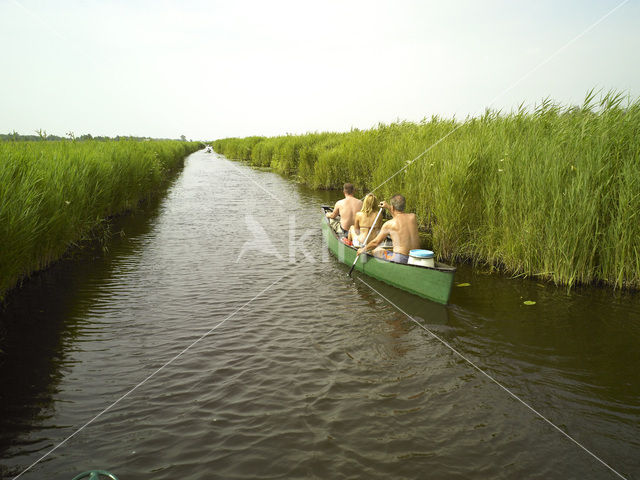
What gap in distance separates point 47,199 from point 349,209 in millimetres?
6148

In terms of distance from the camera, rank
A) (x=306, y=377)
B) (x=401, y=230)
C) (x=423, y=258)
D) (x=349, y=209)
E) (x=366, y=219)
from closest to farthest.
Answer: (x=306, y=377), (x=423, y=258), (x=401, y=230), (x=366, y=219), (x=349, y=209)

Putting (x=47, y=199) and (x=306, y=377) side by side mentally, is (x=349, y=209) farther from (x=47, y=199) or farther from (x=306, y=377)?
(x=47, y=199)

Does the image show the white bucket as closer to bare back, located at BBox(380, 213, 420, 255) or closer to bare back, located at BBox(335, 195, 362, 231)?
bare back, located at BBox(380, 213, 420, 255)

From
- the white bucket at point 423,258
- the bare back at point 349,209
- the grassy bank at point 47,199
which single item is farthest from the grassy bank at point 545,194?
the grassy bank at point 47,199

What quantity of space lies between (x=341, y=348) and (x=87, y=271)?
5.96m

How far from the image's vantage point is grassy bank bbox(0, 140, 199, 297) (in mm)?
5680

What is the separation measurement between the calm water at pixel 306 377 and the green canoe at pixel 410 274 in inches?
9.4

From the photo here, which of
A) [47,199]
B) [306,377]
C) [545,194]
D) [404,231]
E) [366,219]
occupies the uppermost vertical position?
[545,194]

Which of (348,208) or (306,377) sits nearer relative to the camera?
(306,377)

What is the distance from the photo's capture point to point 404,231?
7.66 m

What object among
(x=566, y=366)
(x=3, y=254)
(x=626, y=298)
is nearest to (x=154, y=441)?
(x=3, y=254)

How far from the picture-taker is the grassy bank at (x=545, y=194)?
693 cm

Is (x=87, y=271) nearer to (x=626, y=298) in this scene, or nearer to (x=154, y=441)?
(x=154, y=441)

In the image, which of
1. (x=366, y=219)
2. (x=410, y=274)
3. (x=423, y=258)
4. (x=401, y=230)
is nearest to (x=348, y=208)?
(x=366, y=219)
